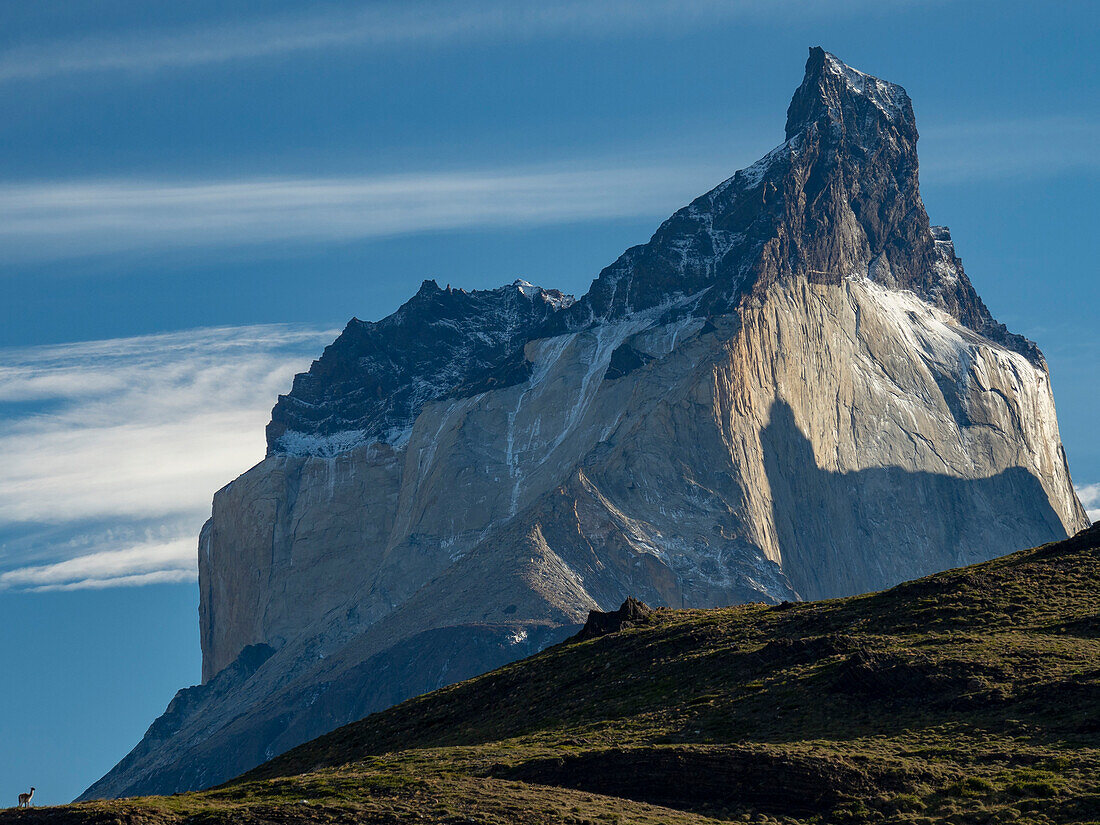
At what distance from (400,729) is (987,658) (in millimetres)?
40232

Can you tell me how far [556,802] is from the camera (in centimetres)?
7738

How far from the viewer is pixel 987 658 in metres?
92.9

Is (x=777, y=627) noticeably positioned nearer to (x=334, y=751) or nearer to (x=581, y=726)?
(x=581, y=726)

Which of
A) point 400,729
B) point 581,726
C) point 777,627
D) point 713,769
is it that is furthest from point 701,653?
point 713,769

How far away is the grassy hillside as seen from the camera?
Answer: 75.5 meters

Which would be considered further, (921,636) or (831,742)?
(921,636)

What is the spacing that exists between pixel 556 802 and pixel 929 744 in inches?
781

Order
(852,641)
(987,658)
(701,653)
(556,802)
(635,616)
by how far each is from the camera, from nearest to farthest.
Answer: (556,802) < (987,658) < (852,641) < (701,653) < (635,616)

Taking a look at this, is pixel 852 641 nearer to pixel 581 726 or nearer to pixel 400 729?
pixel 581 726

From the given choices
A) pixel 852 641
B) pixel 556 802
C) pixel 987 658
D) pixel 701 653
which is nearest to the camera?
pixel 556 802

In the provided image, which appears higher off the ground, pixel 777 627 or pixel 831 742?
pixel 777 627

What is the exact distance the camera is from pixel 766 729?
88.8m

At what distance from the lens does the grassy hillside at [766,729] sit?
7550cm

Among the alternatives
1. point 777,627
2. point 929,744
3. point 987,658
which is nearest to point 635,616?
point 777,627
